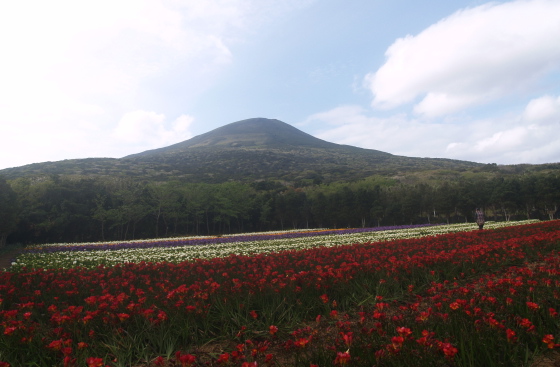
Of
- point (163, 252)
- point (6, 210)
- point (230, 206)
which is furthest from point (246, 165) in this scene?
point (163, 252)

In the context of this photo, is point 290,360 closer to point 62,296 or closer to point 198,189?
point 62,296

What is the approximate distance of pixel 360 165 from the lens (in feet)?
453

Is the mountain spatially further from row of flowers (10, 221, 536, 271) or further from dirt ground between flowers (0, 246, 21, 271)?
dirt ground between flowers (0, 246, 21, 271)

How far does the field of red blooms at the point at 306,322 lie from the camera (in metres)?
3.28

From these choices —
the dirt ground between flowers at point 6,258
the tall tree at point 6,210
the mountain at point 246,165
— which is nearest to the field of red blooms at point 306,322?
the dirt ground between flowers at point 6,258

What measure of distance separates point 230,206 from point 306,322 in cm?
5399

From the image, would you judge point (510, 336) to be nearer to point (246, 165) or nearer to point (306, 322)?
point (306, 322)

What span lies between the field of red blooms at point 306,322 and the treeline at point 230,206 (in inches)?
1642

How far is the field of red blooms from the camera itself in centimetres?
328

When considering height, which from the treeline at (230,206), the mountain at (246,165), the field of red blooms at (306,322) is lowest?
the field of red blooms at (306,322)

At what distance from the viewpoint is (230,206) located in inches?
2302

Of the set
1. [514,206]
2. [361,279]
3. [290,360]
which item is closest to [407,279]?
[361,279]

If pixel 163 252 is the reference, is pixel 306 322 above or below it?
above

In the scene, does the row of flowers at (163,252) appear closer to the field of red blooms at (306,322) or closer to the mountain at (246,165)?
the field of red blooms at (306,322)
